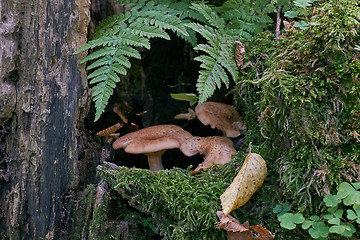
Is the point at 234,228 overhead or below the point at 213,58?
below

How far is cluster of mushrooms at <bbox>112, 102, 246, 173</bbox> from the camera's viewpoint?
338 centimetres

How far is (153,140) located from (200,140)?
0.52 meters

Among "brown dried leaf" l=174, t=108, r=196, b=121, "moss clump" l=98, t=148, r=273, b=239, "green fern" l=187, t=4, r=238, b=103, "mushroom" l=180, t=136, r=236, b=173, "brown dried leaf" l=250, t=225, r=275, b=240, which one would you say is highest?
"green fern" l=187, t=4, r=238, b=103

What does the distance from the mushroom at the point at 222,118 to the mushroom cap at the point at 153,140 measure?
0.30 m

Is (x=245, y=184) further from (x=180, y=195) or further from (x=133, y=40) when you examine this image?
(x=133, y=40)

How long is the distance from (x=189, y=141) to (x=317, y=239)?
1.65 meters

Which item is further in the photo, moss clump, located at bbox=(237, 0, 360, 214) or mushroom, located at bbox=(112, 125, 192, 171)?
mushroom, located at bbox=(112, 125, 192, 171)

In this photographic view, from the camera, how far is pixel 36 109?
3160mm

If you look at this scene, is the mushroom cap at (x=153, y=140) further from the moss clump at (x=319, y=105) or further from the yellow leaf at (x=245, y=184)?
the moss clump at (x=319, y=105)

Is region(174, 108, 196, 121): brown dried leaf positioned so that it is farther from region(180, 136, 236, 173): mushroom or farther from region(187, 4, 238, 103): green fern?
region(187, 4, 238, 103): green fern

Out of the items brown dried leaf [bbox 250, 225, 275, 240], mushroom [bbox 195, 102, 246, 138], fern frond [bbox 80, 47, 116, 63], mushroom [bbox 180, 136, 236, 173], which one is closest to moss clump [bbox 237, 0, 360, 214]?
brown dried leaf [bbox 250, 225, 275, 240]

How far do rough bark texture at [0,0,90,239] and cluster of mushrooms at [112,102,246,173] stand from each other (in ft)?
2.38

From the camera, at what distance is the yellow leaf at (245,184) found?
2529 mm

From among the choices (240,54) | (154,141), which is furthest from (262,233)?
(240,54)
